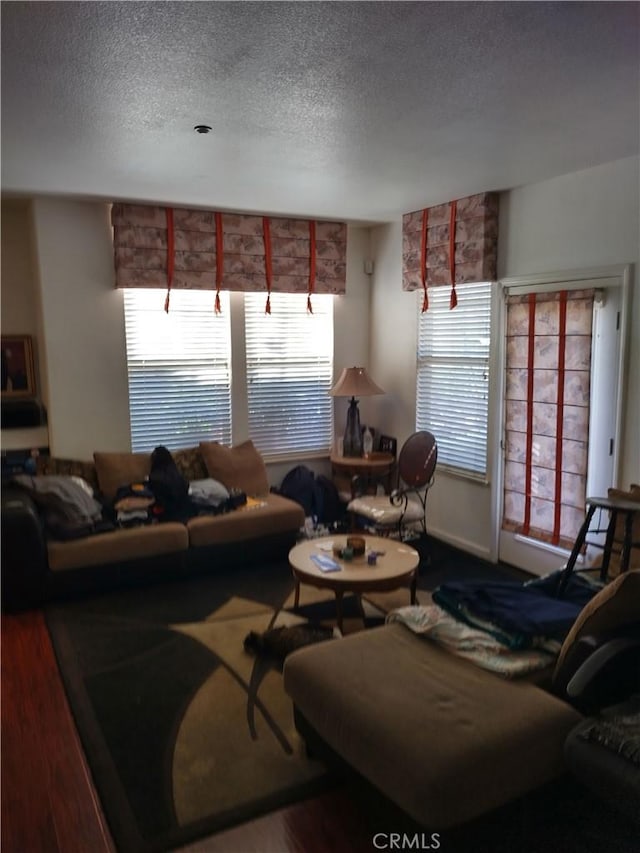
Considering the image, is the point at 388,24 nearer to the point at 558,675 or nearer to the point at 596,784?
the point at 558,675

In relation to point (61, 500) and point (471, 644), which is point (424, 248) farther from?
point (471, 644)

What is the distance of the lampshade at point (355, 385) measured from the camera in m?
5.44

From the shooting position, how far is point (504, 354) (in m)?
4.56

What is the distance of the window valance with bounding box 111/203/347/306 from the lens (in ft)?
15.9

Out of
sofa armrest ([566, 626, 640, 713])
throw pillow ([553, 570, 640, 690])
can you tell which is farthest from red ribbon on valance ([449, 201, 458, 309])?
sofa armrest ([566, 626, 640, 713])

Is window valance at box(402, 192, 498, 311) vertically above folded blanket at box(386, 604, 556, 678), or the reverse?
window valance at box(402, 192, 498, 311)

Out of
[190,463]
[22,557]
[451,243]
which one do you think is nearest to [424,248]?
[451,243]

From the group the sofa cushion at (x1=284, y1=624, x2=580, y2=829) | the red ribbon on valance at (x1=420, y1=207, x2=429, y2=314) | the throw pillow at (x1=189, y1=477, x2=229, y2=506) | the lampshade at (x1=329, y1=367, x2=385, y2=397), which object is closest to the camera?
the sofa cushion at (x1=284, y1=624, x2=580, y2=829)

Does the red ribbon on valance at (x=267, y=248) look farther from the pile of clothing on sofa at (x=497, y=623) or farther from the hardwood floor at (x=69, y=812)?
the hardwood floor at (x=69, y=812)

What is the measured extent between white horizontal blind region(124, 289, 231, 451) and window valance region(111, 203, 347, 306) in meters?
0.21

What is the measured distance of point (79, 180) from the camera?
13.3ft

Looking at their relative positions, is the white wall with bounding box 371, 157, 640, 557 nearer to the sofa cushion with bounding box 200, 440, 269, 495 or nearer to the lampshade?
the lampshade

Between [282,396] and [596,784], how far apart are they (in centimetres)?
427

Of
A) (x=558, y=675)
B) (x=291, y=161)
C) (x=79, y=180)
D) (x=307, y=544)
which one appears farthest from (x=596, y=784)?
(x=79, y=180)
